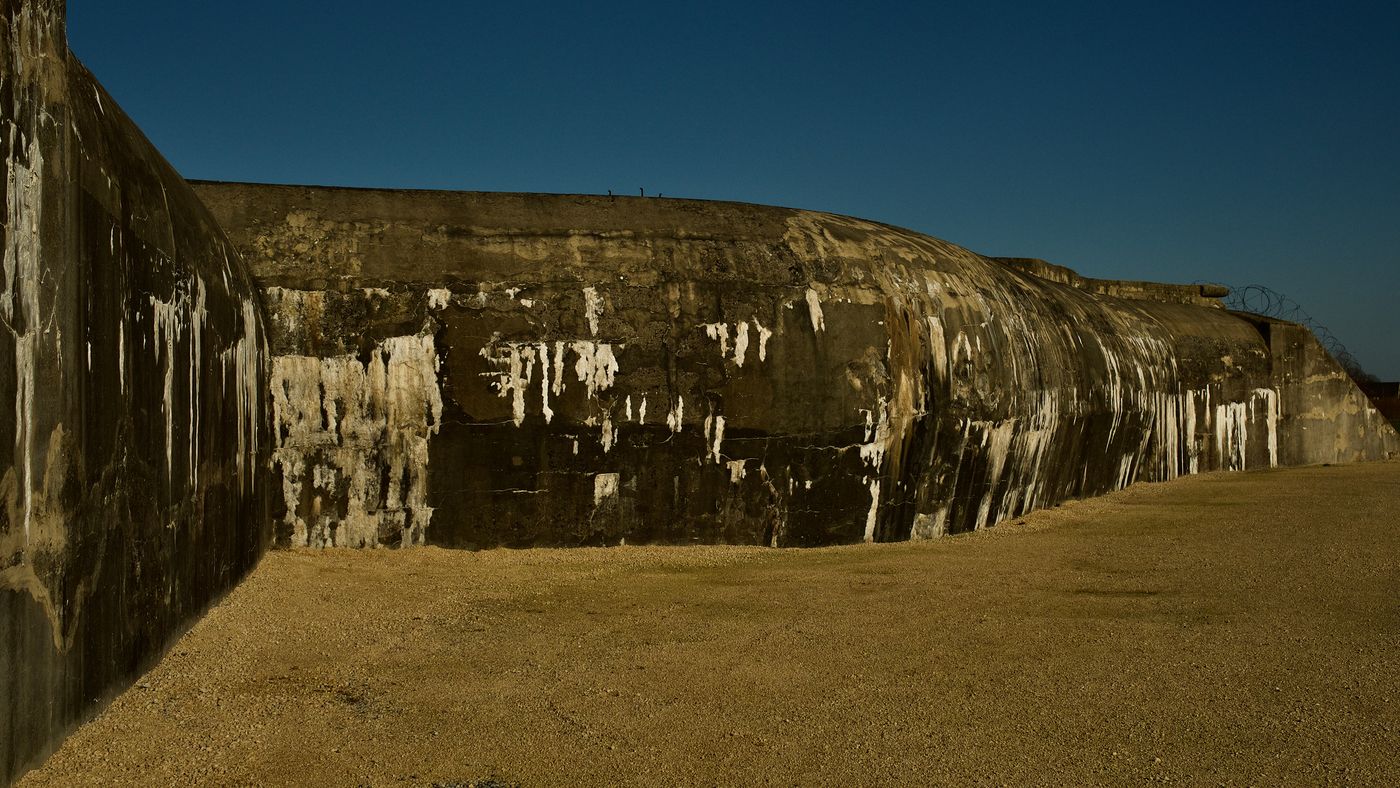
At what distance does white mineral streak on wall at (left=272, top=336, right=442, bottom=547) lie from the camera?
17.4ft

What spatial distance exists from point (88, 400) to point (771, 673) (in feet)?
7.21

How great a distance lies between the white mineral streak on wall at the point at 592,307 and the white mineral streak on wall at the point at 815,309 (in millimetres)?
1233

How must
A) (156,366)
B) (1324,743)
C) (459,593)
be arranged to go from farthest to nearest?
(459,593) < (156,366) < (1324,743)

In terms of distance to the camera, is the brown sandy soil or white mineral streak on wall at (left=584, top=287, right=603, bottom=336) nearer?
the brown sandy soil

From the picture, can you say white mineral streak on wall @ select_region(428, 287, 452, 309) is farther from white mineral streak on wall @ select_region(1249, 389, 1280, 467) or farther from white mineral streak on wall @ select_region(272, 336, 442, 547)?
white mineral streak on wall @ select_region(1249, 389, 1280, 467)

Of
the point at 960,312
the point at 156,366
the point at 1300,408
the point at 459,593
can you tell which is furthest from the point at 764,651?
the point at 1300,408

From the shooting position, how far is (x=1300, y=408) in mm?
11383

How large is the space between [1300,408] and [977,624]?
8988 mm

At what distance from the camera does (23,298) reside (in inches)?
91.8

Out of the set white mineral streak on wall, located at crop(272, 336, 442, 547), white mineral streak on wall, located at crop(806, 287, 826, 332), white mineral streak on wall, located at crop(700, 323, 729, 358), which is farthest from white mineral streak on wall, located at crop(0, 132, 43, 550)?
white mineral streak on wall, located at crop(806, 287, 826, 332)

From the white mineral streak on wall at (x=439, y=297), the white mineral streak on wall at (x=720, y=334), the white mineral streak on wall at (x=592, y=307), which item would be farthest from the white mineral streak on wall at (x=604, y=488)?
the white mineral streak on wall at (x=439, y=297)

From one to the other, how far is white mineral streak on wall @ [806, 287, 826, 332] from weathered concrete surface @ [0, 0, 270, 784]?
3251 millimetres

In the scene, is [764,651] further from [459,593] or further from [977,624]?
[459,593]

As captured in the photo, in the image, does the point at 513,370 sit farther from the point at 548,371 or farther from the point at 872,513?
the point at 872,513
